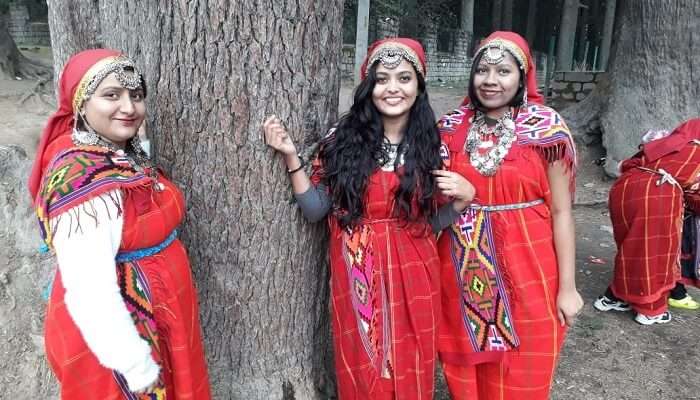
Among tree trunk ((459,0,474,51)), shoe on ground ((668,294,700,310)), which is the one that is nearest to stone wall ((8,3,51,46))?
tree trunk ((459,0,474,51))

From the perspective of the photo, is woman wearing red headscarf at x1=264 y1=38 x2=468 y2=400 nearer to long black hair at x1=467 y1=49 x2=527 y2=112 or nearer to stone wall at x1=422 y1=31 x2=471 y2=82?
long black hair at x1=467 y1=49 x2=527 y2=112

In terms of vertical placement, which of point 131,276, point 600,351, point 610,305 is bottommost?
point 600,351

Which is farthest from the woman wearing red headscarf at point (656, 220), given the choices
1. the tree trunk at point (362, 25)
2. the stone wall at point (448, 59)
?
the stone wall at point (448, 59)

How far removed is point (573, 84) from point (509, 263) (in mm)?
7898

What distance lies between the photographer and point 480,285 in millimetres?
2242

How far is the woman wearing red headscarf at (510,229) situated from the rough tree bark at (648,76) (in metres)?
4.76

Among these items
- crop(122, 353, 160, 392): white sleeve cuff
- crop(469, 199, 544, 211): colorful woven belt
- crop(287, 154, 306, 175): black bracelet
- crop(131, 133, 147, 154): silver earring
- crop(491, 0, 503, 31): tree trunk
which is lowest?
crop(122, 353, 160, 392): white sleeve cuff

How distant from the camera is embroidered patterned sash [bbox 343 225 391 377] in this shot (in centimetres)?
207

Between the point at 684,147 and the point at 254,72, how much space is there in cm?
291

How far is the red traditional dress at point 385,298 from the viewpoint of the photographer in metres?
2.07

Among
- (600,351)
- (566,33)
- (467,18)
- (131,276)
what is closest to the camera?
(131,276)

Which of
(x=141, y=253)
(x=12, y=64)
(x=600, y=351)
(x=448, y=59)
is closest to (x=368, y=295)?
(x=141, y=253)

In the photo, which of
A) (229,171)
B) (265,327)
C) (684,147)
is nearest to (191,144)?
(229,171)

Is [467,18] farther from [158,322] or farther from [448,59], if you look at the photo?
[158,322]
